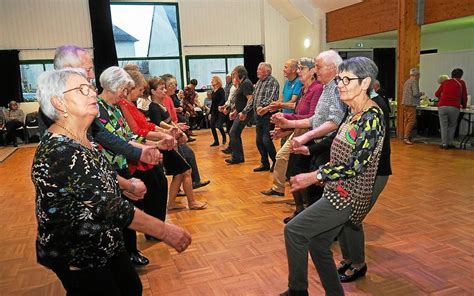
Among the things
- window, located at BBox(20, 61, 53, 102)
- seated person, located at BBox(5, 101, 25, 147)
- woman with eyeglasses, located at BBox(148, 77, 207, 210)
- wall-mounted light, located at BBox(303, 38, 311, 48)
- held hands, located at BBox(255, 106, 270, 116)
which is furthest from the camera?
wall-mounted light, located at BBox(303, 38, 311, 48)

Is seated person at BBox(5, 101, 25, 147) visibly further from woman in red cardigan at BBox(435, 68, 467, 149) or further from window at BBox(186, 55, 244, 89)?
woman in red cardigan at BBox(435, 68, 467, 149)

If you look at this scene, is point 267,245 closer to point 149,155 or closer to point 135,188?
point 149,155

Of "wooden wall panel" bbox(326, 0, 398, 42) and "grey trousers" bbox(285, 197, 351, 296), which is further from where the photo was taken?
"wooden wall panel" bbox(326, 0, 398, 42)

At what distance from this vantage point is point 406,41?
7988 mm

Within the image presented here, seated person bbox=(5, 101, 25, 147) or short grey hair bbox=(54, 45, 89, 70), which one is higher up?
short grey hair bbox=(54, 45, 89, 70)

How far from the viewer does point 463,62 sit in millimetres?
9078

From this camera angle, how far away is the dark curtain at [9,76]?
34.9ft

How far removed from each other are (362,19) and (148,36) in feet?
21.0

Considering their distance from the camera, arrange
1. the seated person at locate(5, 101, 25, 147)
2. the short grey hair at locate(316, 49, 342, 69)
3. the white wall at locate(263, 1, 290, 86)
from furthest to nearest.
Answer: the white wall at locate(263, 1, 290, 86) < the seated person at locate(5, 101, 25, 147) < the short grey hair at locate(316, 49, 342, 69)

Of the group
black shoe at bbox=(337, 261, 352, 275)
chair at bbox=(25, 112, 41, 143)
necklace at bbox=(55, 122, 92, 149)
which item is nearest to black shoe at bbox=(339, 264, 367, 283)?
black shoe at bbox=(337, 261, 352, 275)

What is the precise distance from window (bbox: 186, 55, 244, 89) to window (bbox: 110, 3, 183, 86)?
0.51 meters

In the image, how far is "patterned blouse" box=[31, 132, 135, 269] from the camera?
1.34m

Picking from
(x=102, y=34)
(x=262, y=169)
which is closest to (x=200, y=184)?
(x=262, y=169)

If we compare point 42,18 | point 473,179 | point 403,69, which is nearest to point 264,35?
point 403,69
